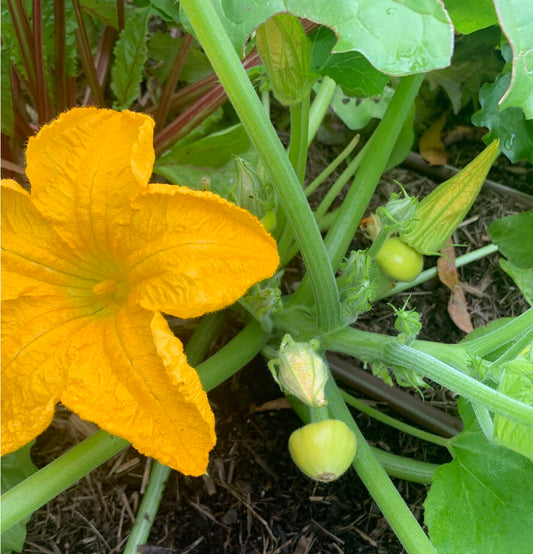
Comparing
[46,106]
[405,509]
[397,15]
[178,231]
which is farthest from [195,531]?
[397,15]

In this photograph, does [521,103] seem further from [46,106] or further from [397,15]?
[46,106]

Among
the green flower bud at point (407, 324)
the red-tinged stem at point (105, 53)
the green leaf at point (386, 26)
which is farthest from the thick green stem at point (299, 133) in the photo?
the red-tinged stem at point (105, 53)

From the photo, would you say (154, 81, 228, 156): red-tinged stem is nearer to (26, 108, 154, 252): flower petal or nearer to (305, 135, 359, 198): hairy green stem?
(305, 135, 359, 198): hairy green stem

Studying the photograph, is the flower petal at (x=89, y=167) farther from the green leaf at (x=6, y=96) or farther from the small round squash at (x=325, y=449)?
the green leaf at (x=6, y=96)

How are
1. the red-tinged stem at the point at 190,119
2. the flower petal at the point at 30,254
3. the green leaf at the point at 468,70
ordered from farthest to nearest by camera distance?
the green leaf at the point at 468,70
the red-tinged stem at the point at 190,119
the flower petal at the point at 30,254

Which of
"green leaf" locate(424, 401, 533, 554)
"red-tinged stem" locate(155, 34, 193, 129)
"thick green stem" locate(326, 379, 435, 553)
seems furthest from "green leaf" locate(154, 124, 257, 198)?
"green leaf" locate(424, 401, 533, 554)
